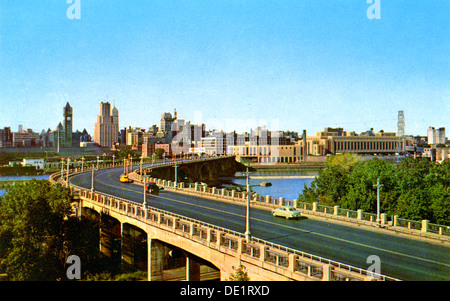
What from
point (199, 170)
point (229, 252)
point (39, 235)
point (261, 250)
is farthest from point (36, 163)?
point (261, 250)

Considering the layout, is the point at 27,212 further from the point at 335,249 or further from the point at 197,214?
the point at 335,249

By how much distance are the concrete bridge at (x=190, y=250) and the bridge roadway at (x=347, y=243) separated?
1337 millimetres

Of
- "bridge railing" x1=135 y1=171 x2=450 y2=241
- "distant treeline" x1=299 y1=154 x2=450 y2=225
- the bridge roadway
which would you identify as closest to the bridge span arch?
the bridge roadway

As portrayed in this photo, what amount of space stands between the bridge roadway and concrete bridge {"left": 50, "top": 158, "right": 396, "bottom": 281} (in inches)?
52.6

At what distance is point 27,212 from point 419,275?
3253 cm

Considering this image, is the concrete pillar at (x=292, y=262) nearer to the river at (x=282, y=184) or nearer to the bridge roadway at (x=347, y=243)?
the bridge roadway at (x=347, y=243)

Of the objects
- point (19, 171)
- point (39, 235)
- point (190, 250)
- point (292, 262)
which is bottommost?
point (19, 171)

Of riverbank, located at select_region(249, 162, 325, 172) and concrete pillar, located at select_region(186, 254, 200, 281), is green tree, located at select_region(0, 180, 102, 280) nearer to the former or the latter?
concrete pillar, located at select_region(186, 254, 200, 281)

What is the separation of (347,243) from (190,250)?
10.2 m

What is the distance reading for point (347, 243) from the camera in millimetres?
21844

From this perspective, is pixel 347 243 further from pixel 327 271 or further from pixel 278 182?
pixel 278 182

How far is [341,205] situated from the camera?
4438cm

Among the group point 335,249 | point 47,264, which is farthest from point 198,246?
point 47,264

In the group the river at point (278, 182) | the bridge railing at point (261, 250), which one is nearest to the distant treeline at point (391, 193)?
the river at point (278, 182)
